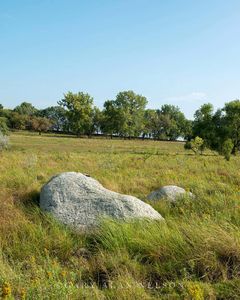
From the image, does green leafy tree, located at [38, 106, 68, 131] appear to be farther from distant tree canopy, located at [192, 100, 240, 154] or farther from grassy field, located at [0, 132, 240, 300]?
grassy field, located at [0, 132, 240, 300]

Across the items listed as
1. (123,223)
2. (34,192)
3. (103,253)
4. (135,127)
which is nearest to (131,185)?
(34,192)

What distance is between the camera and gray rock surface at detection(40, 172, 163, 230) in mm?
5609

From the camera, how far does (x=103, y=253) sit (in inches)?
172

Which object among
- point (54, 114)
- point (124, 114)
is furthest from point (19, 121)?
point (54, 114)

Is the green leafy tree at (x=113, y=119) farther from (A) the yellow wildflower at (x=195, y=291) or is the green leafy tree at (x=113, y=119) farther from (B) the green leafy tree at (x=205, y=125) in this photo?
(A) the yellow wildflower at (x=195, y=291)

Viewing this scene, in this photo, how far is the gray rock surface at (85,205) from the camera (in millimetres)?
5609

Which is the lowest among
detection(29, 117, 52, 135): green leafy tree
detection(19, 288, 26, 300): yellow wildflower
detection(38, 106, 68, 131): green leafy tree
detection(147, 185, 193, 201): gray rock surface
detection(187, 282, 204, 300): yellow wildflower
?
detection(19, 288, 26, 300): yellow wildflower

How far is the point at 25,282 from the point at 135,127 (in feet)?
275

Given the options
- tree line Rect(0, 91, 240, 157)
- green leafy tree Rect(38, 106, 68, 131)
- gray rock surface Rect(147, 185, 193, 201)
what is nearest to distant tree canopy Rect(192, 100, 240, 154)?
tree line Rect(0, 91, 240, 157)

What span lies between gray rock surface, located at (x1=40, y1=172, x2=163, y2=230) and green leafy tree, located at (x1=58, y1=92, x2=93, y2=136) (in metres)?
78.4

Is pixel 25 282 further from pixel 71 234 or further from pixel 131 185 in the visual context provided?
pixel 131 185

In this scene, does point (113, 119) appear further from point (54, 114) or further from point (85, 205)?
point (85, 205)

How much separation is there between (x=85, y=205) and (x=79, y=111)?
80392 mm

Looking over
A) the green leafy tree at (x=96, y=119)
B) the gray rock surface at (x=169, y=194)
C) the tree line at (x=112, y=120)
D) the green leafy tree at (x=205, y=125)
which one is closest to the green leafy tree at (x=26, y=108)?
the tree line at (x=112, y=120)
